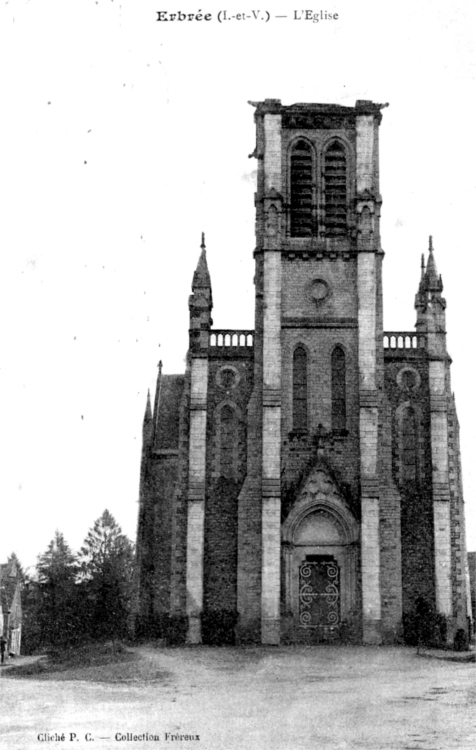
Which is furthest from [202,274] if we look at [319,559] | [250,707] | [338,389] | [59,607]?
[59,607]

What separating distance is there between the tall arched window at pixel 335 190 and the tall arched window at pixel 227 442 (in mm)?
7557

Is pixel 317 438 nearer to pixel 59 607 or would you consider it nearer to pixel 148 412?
pixel 148 412

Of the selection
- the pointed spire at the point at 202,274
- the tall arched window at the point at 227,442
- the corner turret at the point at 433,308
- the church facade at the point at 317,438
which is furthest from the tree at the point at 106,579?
the corner turret at the point at 433,308

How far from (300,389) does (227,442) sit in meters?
3.18

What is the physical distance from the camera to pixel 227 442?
35.1 metres

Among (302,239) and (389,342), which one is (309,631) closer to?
(389,342)

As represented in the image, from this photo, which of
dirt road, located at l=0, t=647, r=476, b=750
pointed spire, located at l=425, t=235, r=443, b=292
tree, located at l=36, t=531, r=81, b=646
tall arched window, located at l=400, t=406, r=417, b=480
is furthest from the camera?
tree, located at l=36, t=531, r=81, b=646

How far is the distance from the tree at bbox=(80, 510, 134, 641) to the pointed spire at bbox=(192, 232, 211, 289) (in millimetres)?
14178

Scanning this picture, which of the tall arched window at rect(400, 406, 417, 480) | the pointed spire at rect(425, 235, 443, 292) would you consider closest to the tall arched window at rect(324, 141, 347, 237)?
the pointed spire at rect(425, 235, 443, 292)

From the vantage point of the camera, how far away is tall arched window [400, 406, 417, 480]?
34.7m

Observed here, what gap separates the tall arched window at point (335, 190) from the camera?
36344 mm

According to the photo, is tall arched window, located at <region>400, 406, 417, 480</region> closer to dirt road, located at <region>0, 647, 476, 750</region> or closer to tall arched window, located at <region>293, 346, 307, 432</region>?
tall arched window, located at <region>293, 346, 307, 432</region>

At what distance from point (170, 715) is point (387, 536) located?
1847 cm

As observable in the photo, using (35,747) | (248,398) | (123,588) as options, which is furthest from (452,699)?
(123,588)
